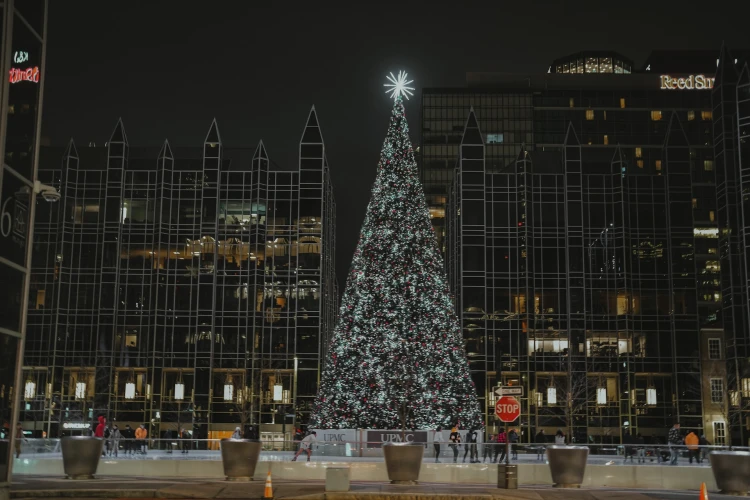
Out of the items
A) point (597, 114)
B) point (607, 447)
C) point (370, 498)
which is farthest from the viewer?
point (597, 114)

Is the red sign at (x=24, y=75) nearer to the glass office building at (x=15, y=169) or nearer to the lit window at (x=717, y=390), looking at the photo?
the glass office building at (x=15, y=169)

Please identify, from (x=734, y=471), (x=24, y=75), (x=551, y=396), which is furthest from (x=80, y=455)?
(x=551, y=396)

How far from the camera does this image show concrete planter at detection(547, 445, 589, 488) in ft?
97.9

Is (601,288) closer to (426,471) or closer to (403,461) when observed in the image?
(426,471)

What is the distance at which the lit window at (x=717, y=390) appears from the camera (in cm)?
7756

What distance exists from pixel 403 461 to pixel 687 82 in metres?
122

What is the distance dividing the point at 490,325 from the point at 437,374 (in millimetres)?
33841

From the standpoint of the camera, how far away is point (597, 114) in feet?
459

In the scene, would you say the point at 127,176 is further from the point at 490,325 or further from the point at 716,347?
the point at 716,347

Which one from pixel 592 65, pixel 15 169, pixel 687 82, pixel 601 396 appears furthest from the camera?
pixel 592 65

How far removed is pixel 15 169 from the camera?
18156 millimetres

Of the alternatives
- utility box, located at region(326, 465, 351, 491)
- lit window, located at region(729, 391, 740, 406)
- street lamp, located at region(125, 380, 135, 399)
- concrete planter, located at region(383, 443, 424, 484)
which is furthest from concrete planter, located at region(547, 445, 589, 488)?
street lamp, located at region(125, 380, 135, 399)

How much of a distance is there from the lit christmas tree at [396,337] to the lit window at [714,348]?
39773 millimetres

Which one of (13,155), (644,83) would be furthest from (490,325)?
(644,83)
